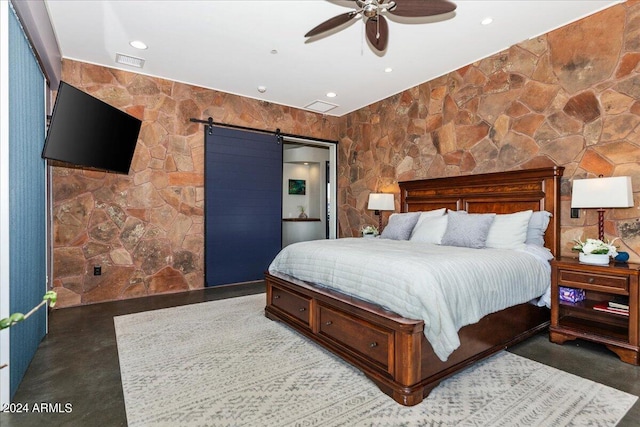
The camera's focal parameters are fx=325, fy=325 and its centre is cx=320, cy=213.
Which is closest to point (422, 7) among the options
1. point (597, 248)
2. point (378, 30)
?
point (378, 30)

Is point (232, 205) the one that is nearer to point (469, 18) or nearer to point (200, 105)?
point (200, 105)

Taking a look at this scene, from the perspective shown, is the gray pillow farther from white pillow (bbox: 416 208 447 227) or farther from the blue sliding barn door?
the blue sliding barn door

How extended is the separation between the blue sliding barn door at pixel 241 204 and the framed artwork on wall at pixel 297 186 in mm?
3251

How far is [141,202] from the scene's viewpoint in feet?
14.4

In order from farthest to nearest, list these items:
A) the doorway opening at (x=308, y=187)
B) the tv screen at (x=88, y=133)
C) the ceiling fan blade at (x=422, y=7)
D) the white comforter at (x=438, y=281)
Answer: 1. the doorway opening at (x=308, y=187)
2. the tv screen at (x=88, y=133)
3. the ceiling fan blade at (x=422, y=7)
4. the white comforter at (x=438, y=281)

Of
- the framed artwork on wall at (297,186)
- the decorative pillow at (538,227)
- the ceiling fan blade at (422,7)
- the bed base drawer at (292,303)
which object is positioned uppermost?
the ceiling fan blade at (422,7)

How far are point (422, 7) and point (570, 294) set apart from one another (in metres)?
2.68

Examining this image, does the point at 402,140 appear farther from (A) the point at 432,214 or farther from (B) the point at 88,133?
(B) the point at 88,133

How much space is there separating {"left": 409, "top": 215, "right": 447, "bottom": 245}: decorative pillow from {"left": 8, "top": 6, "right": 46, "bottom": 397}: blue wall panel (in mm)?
3444

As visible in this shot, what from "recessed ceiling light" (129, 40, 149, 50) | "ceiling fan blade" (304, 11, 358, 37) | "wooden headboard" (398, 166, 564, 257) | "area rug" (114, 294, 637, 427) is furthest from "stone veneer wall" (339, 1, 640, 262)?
"recessed ceiling light" (129, 40, 149, 50)

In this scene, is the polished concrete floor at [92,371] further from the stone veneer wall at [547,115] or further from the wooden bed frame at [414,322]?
the stone veneer wall at [547,115]

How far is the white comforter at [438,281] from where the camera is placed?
1940 mm

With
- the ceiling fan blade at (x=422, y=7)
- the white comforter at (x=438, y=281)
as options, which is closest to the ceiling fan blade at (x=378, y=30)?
the ceiling fan blade at (x=422, y=7)

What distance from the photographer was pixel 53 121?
249 centimetres
